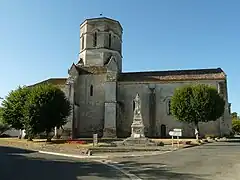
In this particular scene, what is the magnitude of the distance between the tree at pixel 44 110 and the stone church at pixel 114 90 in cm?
634

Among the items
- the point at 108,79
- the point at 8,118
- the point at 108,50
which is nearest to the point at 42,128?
the point at 8,118

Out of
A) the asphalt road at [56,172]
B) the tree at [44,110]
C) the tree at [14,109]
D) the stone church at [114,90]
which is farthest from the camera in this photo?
the stone church at [114,90]

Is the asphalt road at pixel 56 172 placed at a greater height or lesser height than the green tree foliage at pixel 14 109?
lesser

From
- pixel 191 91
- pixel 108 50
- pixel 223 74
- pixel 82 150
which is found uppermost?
pixel 108 50

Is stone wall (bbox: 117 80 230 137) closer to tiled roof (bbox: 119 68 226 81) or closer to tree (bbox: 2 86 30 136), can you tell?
tiled roof (bbox: 119 68 226 81)

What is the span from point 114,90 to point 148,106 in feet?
19.1

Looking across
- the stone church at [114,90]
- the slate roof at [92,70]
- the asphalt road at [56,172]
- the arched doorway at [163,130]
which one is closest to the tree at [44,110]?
the stone church at [114,90]

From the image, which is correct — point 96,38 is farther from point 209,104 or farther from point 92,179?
point 92,179

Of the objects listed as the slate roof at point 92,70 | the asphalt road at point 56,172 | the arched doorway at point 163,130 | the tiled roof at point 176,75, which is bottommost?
the asphalt road at point 56,172

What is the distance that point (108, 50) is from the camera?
44469 millimetres

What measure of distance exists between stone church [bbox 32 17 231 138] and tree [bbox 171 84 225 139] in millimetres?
5403

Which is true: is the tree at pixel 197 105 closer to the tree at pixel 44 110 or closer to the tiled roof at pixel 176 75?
the tiled roof at pixel 176 75

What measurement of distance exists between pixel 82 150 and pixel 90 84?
22.7m

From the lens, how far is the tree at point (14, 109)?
36844mm
